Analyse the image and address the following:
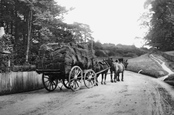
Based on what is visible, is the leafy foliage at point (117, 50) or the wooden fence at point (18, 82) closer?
the wooden fence at point (18, 82)

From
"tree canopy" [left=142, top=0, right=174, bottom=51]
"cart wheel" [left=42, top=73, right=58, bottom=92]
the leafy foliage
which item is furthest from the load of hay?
the leafy foliage

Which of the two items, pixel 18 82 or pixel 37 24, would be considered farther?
pixel 37 24

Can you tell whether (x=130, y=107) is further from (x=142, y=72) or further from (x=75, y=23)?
(x=142, y=72)

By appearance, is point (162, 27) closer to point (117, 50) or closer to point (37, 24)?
point (117, 50)

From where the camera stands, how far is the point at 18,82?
1252 centimetres

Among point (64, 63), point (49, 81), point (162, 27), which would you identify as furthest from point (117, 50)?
point (64, 63)

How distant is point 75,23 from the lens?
24.7 meters

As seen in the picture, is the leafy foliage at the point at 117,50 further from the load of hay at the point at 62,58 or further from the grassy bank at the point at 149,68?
the load of hay at the point at 62,58

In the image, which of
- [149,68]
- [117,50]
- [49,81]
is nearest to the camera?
[49,81]

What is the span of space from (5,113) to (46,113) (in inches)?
59.5

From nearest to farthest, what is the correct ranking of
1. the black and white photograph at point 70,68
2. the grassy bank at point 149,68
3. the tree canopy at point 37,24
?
the black and white photograph at point 70,68, the tree canopy at point 37,24, the grassy bank at point 149,68

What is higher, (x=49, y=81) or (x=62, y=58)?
(x=62, y=58)

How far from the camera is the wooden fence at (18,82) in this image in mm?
11648

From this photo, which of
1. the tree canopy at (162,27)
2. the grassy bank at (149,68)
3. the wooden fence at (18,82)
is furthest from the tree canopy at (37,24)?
the tree canopy at (162,27)
